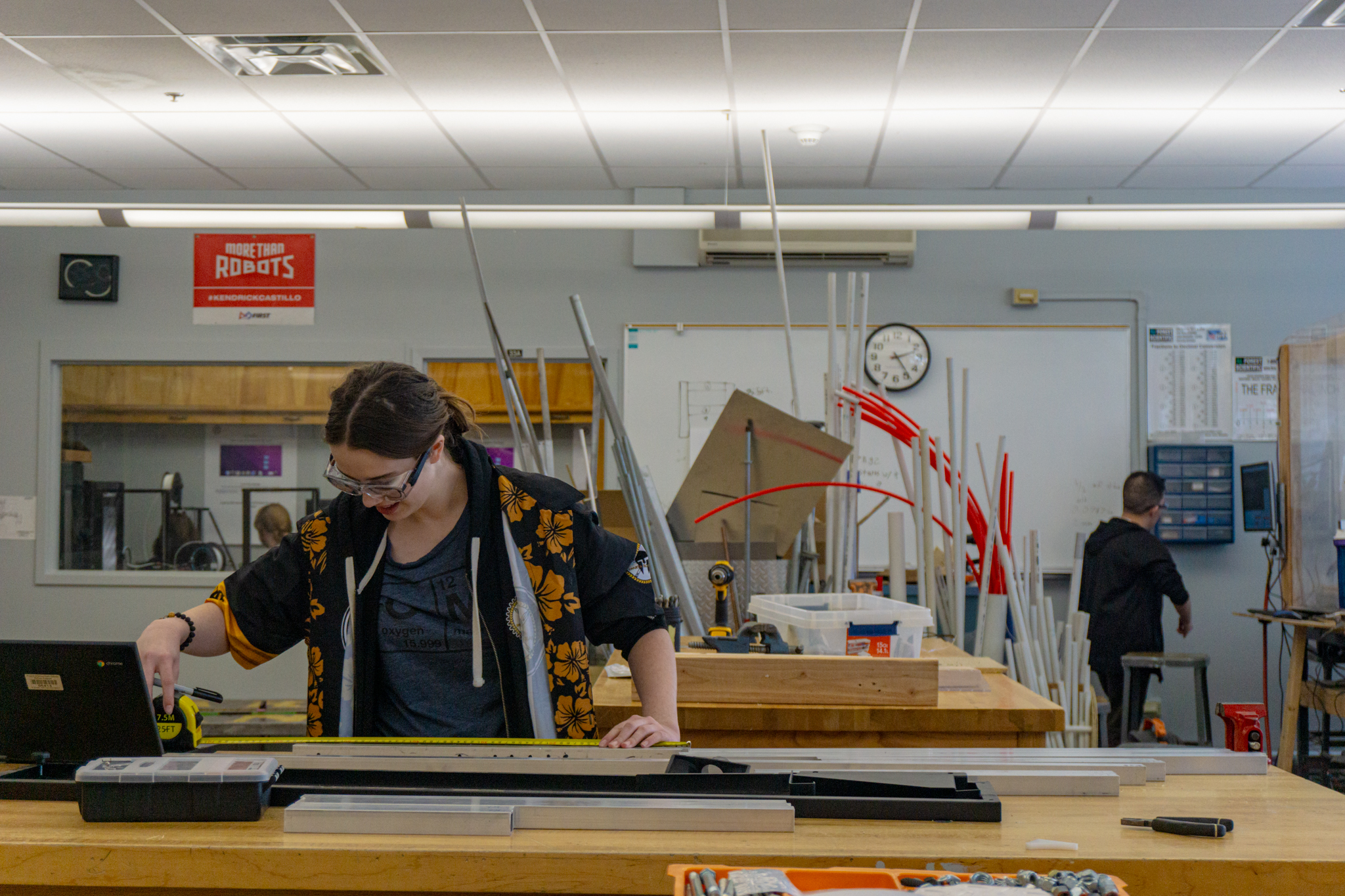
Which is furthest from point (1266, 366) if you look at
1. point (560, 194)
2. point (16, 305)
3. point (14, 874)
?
point (16, 305)

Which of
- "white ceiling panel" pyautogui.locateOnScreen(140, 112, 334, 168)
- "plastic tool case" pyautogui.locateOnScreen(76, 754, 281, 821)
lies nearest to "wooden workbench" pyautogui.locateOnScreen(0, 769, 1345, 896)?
"plastic tool case" pyautogui.locateOnScreen(76, 754, 281, 821)

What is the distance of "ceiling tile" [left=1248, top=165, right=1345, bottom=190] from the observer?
Result: 481 cm

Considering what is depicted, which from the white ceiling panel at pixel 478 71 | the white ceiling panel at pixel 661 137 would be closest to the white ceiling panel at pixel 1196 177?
the white ceiling panel at pixel 661 137

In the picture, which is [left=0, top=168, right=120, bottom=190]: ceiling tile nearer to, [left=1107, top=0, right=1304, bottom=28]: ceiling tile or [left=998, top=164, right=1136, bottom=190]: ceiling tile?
[left=998, top=164, right=1136, bottom=190]: ceiling tile

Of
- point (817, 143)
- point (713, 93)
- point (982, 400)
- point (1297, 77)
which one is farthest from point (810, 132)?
point (1297, 77)

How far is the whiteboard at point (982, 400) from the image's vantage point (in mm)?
5090

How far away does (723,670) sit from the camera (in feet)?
6.41

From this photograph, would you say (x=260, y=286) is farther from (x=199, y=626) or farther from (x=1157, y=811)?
(x=1157, y=811)

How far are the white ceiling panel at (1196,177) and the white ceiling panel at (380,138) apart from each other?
325 centimetres

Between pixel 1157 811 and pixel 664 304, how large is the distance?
170 inches

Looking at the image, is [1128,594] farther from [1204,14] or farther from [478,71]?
[478,71]

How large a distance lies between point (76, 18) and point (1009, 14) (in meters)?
2.99

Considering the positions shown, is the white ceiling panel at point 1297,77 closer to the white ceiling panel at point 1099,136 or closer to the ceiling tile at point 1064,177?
the white ceiling panel at point 1099,136

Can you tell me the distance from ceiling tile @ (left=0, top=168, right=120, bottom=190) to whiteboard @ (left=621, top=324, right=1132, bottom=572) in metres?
2.79
